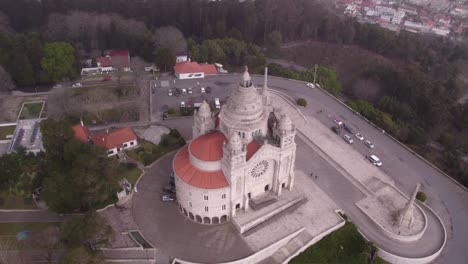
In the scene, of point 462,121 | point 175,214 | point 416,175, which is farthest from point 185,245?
point 462,121

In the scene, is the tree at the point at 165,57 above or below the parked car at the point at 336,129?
above

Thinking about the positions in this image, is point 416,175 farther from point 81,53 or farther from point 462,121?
point 81,53

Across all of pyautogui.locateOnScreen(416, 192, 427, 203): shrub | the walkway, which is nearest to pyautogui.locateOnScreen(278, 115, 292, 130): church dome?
pyautogui.locateOnScreen(416, 192, 427, 203): shrub

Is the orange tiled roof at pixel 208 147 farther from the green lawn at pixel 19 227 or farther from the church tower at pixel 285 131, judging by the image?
the green lawn at pixel 19 227

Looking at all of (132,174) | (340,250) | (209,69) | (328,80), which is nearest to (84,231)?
(132,174)

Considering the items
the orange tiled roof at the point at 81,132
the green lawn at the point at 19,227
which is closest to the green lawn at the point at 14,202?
the green lawn at the point at 19,227
